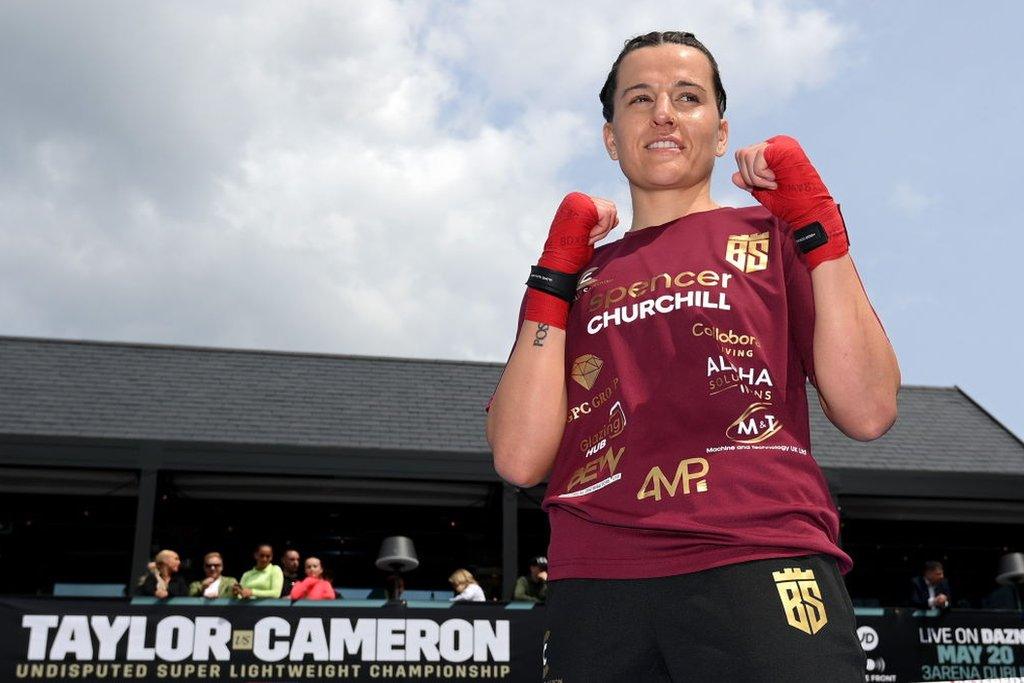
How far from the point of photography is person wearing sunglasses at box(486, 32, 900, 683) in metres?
1.81

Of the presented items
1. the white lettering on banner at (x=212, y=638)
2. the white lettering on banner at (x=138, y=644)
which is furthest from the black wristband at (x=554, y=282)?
the white lettering on banner at (x=138, y=644)

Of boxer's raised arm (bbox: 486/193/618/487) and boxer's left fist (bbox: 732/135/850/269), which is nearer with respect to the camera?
boxer's left fist (bbox: 732/135/850/269)

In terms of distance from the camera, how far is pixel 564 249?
89.8 inches

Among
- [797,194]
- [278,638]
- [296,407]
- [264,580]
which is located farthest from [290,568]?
[797,194]

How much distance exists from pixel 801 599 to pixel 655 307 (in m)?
0.66

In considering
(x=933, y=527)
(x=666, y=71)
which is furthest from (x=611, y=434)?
(x=933, y=527)

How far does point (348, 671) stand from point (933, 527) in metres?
12.1

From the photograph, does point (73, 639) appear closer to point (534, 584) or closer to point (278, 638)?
point (278, 638)

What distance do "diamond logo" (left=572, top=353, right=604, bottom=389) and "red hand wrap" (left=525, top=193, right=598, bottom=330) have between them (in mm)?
91

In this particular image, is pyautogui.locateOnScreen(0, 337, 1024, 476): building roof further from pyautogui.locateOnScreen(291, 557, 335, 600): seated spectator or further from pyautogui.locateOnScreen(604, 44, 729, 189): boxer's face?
pyautogui.locateOnScreen(604, 44, 729, 189): boxer's face

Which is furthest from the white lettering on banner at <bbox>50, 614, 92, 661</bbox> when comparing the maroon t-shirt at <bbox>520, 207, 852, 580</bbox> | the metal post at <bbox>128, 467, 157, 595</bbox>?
the maroon t-shirt at <bbox>520, 207, 852, 580</bbox>

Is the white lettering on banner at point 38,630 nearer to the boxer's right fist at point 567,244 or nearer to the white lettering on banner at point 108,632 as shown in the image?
the white lettering on banner at point 108,632

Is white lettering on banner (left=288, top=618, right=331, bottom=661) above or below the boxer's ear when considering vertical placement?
below

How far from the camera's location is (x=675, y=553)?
1860 millimetres
